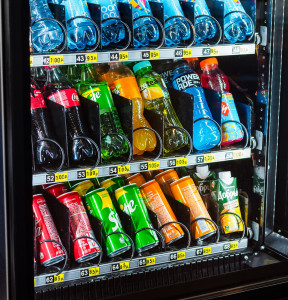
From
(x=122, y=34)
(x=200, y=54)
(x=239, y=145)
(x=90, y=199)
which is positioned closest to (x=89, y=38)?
(x=122, y=34)

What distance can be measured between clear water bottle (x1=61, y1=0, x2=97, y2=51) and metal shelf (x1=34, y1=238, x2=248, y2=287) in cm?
84

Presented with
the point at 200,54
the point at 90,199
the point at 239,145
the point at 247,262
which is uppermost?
the point at 200,54

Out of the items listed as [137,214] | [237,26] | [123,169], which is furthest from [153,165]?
[237,26]

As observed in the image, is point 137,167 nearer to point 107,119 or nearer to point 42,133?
point 107,119

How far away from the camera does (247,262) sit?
2723mm

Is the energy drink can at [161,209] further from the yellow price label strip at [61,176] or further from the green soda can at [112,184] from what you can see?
the yellow price label strip at [61,176]

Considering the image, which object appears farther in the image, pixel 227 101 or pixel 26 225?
pixel 227 101

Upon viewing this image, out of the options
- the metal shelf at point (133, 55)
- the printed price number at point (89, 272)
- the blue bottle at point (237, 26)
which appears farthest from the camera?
the blue bottle at point (237, 26)

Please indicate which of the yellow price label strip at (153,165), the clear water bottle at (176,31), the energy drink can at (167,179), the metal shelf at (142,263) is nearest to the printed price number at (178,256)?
the metal shelf at (142,263)

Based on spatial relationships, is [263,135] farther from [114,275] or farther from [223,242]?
[114,275]

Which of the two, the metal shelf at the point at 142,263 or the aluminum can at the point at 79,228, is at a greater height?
the aluminum can at the point at 79,228

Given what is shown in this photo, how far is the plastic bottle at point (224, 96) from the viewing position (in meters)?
2.59

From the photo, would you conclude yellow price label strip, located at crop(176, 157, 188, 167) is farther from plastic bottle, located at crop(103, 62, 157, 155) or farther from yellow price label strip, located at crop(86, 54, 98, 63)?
yellow price label strip, located at crop(86, 54, 98, 63)

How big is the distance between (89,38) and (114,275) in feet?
3.07
